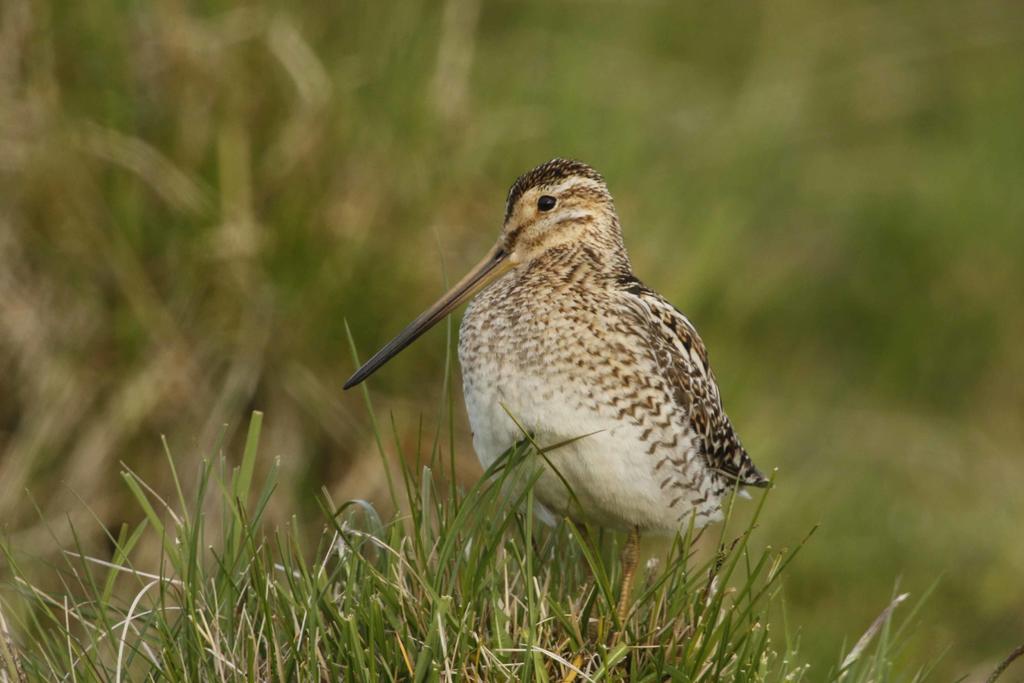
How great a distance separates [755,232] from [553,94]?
1.57 m

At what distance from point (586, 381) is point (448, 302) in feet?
1.85

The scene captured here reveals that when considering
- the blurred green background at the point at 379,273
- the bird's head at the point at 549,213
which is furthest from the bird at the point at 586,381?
the blurred green background at the point at 379,273

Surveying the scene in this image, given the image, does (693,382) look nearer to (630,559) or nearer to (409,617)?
(630,559)

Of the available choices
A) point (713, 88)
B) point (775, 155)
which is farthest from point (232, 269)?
point (713, 88)

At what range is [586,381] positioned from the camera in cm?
386

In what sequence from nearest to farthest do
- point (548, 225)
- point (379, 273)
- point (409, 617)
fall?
point (409, 617) → point (548, 225) → point (379, 273)

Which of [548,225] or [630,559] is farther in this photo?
[548,225]

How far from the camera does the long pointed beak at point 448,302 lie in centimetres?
411

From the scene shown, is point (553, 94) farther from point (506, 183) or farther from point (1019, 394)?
point (1019, 394)

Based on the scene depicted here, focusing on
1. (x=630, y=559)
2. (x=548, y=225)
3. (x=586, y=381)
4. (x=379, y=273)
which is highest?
(x=548, y=225)

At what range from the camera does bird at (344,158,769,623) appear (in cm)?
381

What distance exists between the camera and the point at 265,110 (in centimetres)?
615

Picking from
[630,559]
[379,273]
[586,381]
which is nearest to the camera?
[586,381]

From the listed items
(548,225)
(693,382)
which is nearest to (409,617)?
(693,382)
